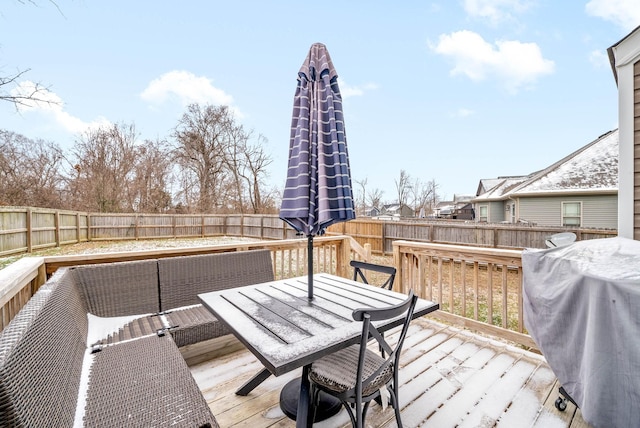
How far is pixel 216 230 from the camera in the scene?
1596 centimetres

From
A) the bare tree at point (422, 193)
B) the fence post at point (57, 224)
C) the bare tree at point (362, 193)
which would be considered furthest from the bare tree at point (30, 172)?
the bare tree at point (422, 193)

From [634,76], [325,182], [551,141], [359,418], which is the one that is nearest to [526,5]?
[634,76]

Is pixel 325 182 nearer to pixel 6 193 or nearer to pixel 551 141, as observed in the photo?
pixel 6 193

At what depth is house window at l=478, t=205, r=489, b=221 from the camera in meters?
17.4

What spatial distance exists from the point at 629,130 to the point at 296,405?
365 centimetres

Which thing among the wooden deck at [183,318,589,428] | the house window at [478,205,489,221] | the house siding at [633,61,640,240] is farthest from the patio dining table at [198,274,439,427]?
the house window at [478,205,489,221]

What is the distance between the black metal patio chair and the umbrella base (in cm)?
29

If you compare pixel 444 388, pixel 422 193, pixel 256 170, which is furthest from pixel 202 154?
pixel 422 193

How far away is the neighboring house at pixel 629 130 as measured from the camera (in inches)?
99.8

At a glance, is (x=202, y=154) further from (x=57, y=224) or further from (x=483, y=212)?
(x=483, y=212)

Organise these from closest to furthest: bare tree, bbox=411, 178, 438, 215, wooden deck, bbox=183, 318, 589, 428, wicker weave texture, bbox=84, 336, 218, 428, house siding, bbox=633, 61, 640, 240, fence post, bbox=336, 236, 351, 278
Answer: wicker weave texture, bbox=84, 336, 218, 428, wooden deck, bbox=183, 318, 589, 428, house siding, bbox=633, 61, 640, 240, fence post, bbox=336, 236, 351, 278, bare tree, bbox=411, 178, 438, 215

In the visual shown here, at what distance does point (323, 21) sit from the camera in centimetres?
652

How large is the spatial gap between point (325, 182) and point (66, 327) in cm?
165

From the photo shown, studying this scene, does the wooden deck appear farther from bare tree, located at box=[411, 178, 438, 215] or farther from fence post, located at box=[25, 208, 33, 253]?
bare tree, located at box=[411, 178, 438, 215]
